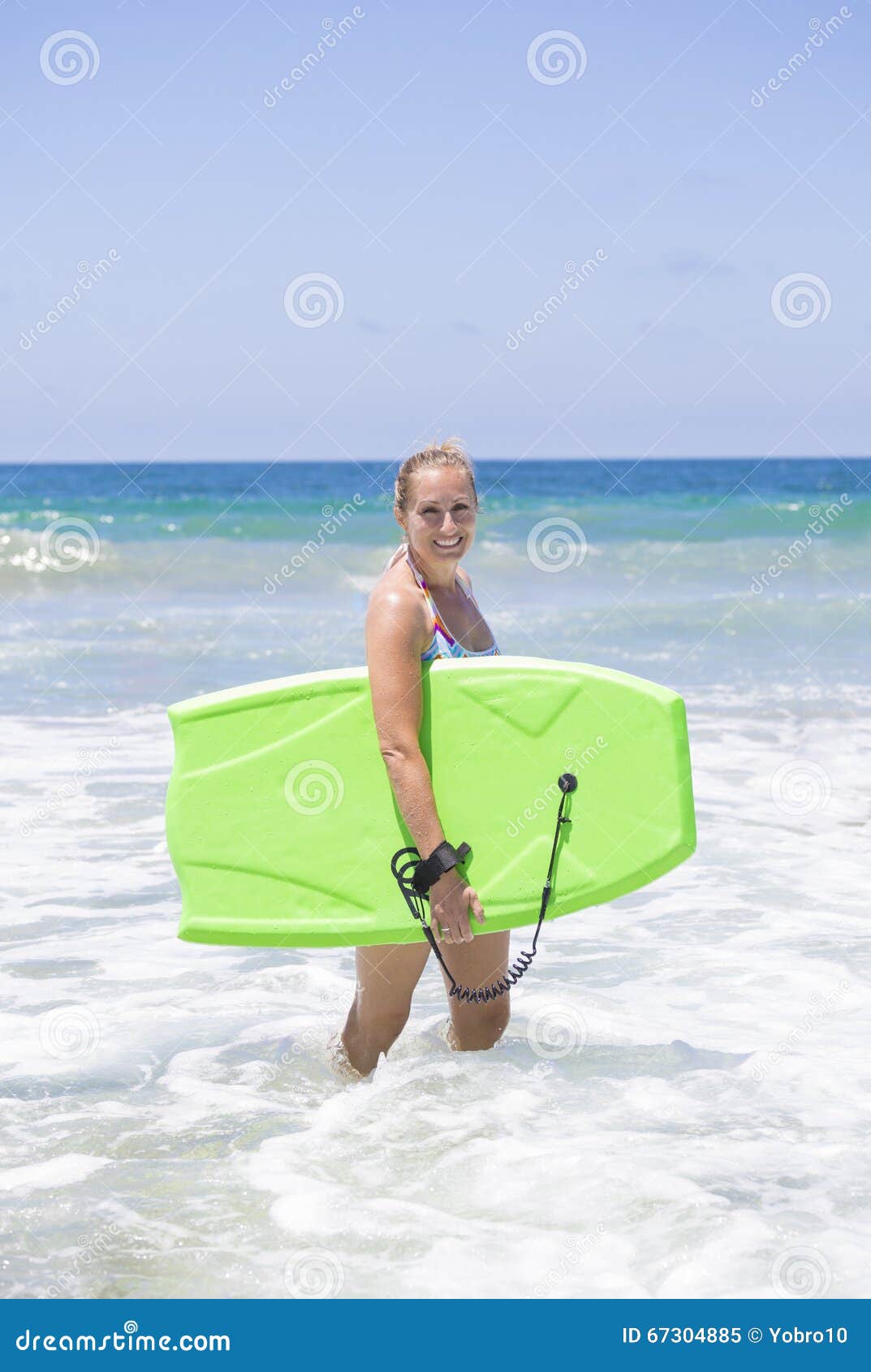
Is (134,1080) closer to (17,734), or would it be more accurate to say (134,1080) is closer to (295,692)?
(295,692)

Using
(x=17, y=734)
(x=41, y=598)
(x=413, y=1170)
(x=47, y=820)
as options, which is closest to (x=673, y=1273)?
(x=413, y=1170)

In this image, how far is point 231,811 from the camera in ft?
10.3

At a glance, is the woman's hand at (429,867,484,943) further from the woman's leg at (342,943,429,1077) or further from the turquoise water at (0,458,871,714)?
the turquoise water at (0,458,871,714)

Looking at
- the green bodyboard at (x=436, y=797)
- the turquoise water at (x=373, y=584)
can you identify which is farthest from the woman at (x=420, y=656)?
the turquoise water at (x=373, y=584)

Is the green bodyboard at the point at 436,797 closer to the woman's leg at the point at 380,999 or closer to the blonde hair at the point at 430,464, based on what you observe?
the woman's leg at the point at 380,999

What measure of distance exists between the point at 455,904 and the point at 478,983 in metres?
0.39

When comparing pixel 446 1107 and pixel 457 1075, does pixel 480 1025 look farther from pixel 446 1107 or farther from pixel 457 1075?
pixel 446 1107

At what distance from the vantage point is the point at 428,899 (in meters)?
2.93

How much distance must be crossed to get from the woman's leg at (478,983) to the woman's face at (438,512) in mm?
939

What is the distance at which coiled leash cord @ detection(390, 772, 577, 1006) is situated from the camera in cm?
295

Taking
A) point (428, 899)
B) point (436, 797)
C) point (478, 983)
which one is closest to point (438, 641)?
point (436, 797)

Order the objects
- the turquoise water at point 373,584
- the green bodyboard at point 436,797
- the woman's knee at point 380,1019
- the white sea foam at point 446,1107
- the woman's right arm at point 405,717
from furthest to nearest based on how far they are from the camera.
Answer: the turquoise water at point 373,584 → the woman's knee at point 380,1019 → the green bodyboard at point 436,797 → the woman's right arm at point 405,717 → the white sea foam at point 446,1107

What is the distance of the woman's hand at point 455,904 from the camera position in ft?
9.47

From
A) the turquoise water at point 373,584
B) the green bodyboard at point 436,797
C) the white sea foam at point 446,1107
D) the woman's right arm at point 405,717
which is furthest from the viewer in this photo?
the turquoise water at point 373,584
